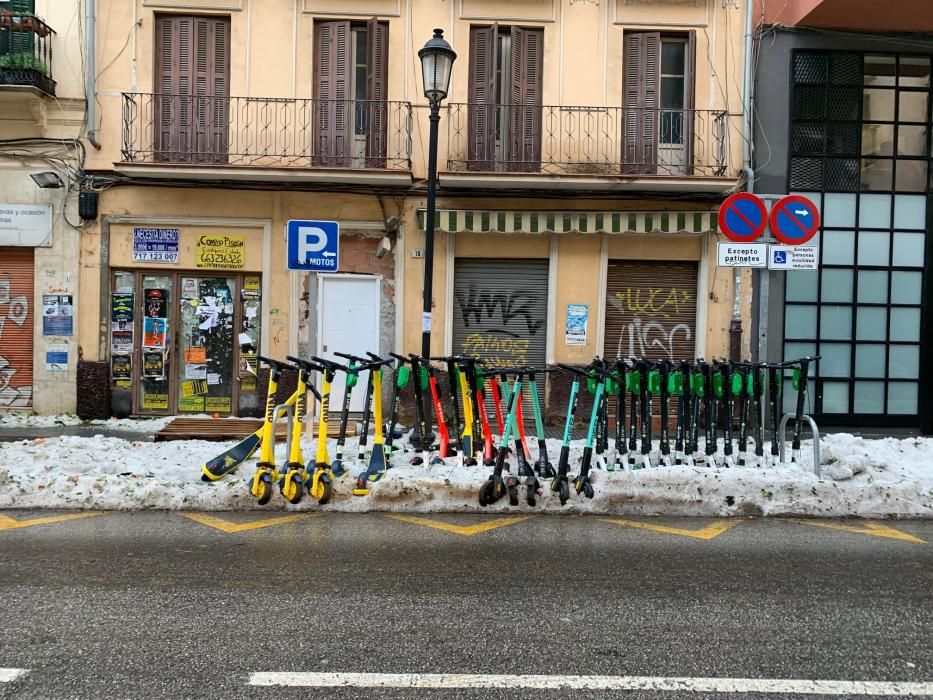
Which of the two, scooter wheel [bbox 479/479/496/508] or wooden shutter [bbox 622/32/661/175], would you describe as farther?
wooden shutter [bbox 622/32/661/175]

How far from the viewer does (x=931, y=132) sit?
12133 millimetres

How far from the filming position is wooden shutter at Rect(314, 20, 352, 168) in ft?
39.0

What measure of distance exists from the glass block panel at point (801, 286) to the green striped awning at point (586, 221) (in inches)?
64.1

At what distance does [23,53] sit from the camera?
11.3 m

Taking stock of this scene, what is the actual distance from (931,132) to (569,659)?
12.1 metres

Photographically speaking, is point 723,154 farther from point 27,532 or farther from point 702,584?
point 27,532

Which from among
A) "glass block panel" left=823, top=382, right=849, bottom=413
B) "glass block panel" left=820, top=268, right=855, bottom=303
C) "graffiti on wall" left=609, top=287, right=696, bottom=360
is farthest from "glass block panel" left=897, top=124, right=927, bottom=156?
"graffiti on wall" left=609, top=287, right=696, bottom=360

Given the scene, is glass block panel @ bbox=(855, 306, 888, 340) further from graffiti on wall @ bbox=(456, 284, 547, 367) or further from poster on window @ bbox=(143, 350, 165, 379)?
poster on window @ bbox=(143, 350, 165, 379)

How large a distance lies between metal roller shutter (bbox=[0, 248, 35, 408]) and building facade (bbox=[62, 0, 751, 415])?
963 millimetres

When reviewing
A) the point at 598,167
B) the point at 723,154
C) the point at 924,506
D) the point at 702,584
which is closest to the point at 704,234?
the point at 723,154

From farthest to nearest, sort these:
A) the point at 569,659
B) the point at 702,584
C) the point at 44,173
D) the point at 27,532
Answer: the point at 44,173, the point at 27,532, the point at 702,584, the point at 569,659

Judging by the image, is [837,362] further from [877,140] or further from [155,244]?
[155,244]

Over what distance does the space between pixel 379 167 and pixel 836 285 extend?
7.60 meters

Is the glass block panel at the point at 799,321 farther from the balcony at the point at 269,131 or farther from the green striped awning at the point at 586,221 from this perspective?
the balcony at the point at 269,131
